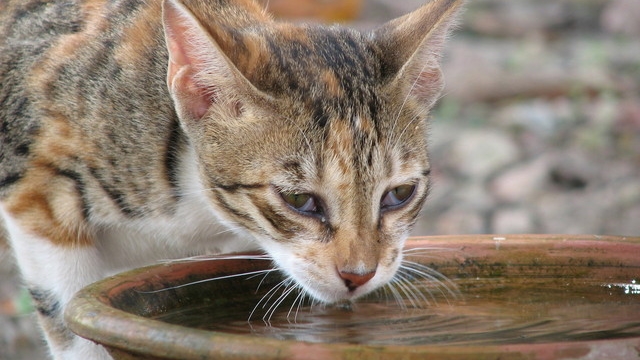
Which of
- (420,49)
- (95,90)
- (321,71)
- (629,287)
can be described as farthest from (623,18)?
(95,90)

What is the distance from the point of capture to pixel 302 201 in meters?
3.63

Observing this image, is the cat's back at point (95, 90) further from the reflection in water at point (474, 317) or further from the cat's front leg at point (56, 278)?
the reflection in water at point (474, 317)

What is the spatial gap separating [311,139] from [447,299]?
0.83 metres

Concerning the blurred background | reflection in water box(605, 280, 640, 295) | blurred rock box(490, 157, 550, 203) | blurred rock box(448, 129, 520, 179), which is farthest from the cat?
blurred rock box(448, 129, 520, 179)

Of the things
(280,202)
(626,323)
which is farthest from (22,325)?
(626,323)

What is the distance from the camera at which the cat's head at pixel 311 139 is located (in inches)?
141

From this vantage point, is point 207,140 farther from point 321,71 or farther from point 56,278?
point 56,278

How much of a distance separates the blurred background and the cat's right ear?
3069 millimetres

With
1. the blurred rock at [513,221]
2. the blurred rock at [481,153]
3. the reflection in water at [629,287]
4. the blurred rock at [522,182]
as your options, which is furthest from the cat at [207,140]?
the blurred rock at [481,153]

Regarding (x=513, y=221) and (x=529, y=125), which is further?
(x=529, y=125)

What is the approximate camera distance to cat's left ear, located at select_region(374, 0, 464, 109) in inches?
153

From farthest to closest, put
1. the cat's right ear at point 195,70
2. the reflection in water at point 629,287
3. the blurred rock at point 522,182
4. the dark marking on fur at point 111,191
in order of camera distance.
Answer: the blurred rock at point 522,182
the dark marking on fur at point 111,191
the reflection in water at point 629,287
the cat's right ear at point 195,70

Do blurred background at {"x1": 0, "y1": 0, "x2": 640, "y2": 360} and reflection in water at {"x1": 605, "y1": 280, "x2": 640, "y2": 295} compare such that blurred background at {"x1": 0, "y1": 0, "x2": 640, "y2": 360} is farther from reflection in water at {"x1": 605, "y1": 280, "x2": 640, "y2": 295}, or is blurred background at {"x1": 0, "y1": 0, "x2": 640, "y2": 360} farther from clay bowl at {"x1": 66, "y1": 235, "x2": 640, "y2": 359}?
reflection in water at {"x1": 605, "y1": 280, "x2": 640, "y2": 295}

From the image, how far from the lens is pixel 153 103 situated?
409cm
